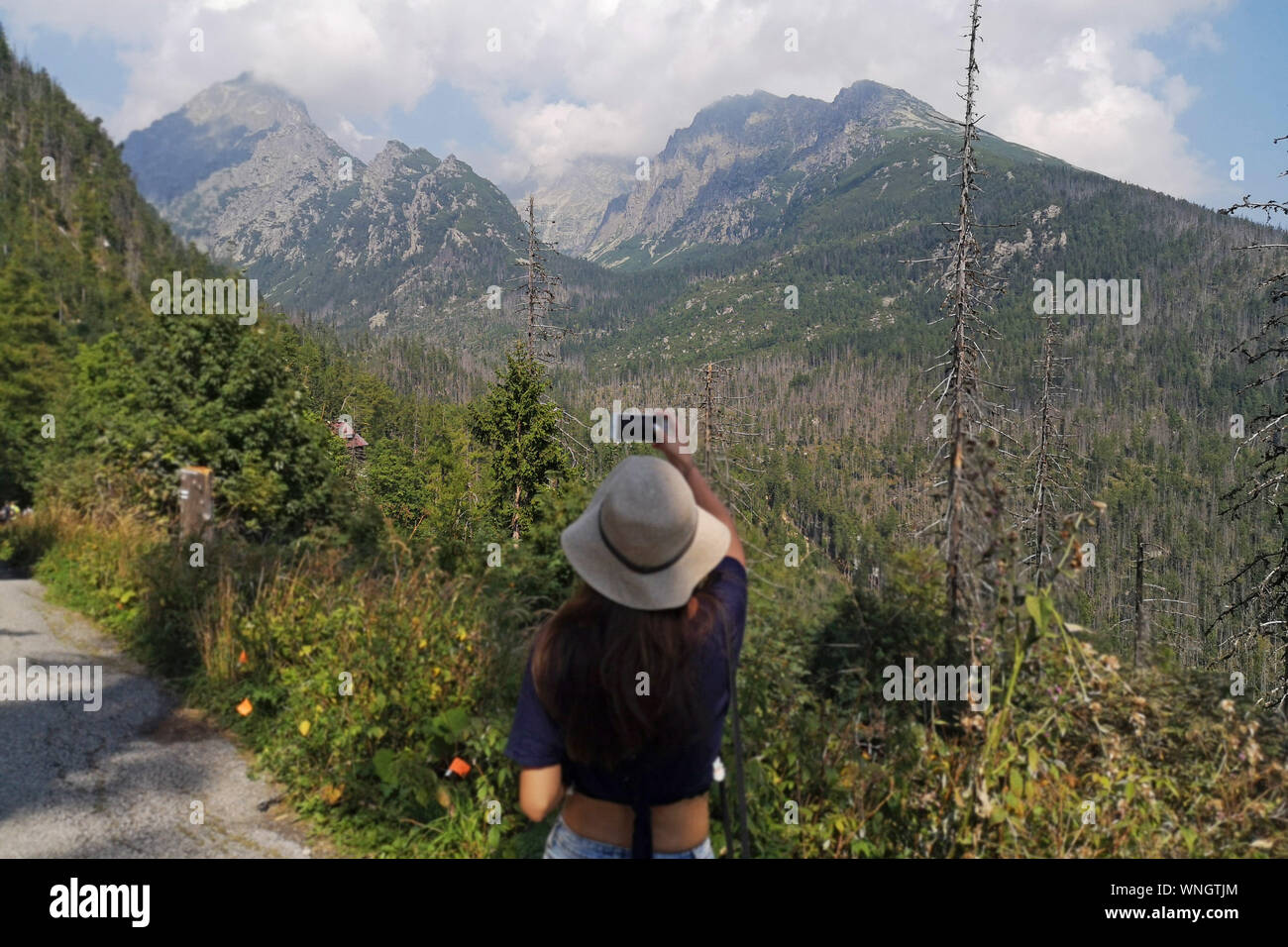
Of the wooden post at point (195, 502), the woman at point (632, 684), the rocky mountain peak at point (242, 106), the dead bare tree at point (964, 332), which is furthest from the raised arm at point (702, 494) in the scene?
the rocky mountain peak at point (242, 106)

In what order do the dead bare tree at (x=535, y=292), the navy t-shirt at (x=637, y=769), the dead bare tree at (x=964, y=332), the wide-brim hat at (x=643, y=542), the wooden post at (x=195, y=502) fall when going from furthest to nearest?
the dead bare tree at (x=535, y=292) → the dead bare tree at (x=964, y=332) → the wooden post at (x=195, y=502) → the navy t-shirt at (x=637, y=769) → the wide-brim hat at (x=643, y=542)

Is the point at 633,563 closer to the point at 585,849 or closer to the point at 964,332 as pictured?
the point at 585,849

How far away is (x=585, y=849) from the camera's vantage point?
2.08 metres

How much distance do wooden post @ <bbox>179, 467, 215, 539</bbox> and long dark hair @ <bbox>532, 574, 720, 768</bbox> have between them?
6.99 metres

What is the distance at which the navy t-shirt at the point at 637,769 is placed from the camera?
6.52 feet

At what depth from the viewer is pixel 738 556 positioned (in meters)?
2.31

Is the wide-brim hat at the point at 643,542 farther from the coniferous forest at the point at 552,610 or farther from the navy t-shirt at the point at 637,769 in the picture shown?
the coniferous forest at the point at 552,610

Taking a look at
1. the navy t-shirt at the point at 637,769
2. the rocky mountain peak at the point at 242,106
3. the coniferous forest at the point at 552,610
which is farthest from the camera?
the rocky mountain peak at the point at 242,106

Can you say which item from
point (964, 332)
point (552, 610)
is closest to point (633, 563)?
point (552, 610)

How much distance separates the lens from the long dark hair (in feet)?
6.08

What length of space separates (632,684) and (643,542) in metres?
0.32

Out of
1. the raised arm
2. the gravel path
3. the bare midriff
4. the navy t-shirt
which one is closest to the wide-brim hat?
the navy t-shirt

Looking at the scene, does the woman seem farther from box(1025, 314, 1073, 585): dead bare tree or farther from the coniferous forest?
box(1025, 314, 1073, 585): dead bare tree

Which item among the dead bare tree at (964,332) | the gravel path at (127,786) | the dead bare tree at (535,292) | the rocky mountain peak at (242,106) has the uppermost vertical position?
the rocky mountain peak at (242,106)
